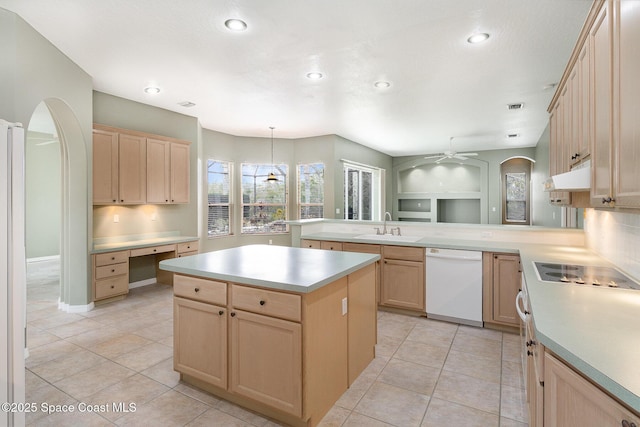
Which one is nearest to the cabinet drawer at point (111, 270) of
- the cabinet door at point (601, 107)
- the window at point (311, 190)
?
the window at point (311, 190)

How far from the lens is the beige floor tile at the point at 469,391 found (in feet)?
7.29

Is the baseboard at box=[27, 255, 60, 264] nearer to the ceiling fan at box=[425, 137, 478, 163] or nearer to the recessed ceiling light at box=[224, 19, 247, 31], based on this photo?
the recessed ceiling light at box=[224, 19, 247, 31]

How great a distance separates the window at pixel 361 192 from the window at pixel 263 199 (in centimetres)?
152

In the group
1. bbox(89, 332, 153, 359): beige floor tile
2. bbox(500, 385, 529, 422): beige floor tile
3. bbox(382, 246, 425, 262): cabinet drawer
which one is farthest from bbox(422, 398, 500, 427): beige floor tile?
bbox(89, 332, 153, 359): beige floor tile

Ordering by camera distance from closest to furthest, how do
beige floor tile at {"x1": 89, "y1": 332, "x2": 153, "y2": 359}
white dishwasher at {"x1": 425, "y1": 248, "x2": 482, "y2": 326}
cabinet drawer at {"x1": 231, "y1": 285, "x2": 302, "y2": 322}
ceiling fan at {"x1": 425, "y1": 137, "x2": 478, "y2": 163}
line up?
cabinet drawer at {"x1": 231, "y1": 285, "x2": 302, "y2": 322}, beige floor tile at {"x1": 89, "y1": 332, "x2": 153, "y2": 359}, white dishwasher at {"x1": 425, "y1": 248, "x2": 482, "y2": 326}, ceiling fan at {"x1": 425, "y1": 137, "x2": 478, "y2": 163}

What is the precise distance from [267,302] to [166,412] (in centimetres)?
105

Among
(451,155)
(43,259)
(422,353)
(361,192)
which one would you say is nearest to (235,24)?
(422,353)

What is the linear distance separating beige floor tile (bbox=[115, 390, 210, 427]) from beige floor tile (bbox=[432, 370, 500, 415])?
168 centimetres

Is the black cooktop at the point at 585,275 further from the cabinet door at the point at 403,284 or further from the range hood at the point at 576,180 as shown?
the cabinet door at the point at 403,284

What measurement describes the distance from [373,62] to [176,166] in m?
3.54

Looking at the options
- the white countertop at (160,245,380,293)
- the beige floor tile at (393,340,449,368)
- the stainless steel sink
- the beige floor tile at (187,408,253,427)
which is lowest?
the beige floor tile at (187,408,253,427)

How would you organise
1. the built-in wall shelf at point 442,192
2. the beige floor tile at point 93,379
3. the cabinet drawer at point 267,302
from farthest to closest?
A: the built-in wall shelf at point 442,192, the beige floor tile at point 93,379, the cabinet drawer at point 267,302

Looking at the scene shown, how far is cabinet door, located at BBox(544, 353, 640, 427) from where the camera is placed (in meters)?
0.89

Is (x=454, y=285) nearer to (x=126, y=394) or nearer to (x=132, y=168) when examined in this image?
(x=126, y=394)
